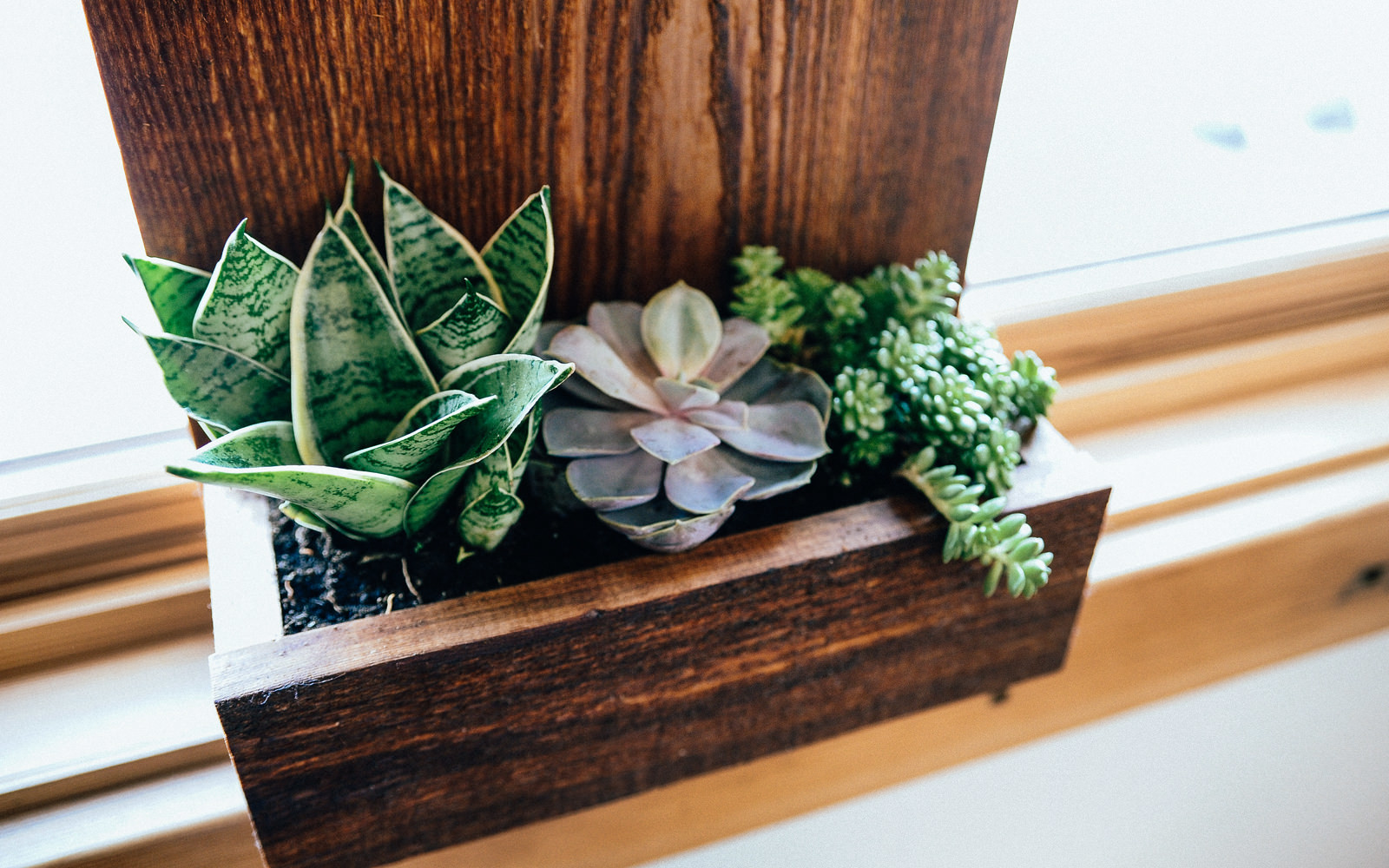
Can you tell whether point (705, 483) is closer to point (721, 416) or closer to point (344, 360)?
point (721, 416)

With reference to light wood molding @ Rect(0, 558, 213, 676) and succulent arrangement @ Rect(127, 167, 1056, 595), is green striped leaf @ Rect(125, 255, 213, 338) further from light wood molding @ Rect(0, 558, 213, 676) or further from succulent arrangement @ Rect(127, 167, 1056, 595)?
light wood molding @ Rect(0, 558, 213, 676)

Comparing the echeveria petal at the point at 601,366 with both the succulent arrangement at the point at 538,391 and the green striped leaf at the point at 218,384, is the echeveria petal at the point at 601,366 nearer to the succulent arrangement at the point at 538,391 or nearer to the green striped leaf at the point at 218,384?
the succulent arrangement at the point at 538,391

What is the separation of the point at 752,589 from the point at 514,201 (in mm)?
227

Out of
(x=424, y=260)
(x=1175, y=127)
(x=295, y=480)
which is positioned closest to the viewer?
(x=295, y=480)

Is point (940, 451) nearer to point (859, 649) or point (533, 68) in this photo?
point (859, 649)

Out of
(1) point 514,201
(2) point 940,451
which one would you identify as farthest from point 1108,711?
(1) point 514,201

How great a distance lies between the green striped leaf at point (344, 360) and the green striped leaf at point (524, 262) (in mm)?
51

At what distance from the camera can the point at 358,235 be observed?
1.47 ft

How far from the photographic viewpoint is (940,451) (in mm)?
490

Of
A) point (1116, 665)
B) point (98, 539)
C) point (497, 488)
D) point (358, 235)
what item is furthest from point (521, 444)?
point (1116, 665)

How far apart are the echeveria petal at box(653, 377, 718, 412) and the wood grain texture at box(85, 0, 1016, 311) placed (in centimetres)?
9

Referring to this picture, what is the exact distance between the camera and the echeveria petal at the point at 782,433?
46 cm

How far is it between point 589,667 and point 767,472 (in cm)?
12

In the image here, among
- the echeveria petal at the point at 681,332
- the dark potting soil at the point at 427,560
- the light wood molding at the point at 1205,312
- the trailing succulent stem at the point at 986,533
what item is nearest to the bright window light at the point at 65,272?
the dark potting soil at the point at 427,560
